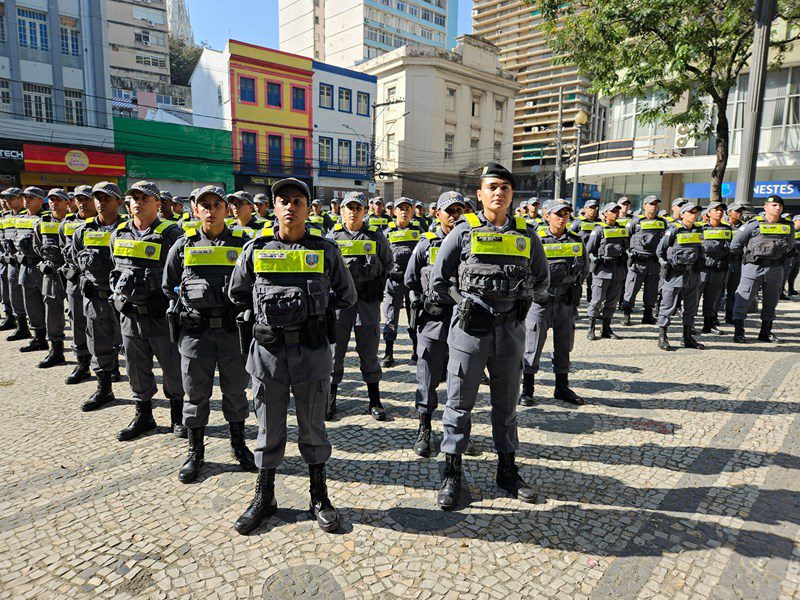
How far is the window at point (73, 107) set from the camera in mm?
23688

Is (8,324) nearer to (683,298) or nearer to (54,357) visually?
(54,357)

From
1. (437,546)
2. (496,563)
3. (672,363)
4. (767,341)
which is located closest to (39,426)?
(437,546)

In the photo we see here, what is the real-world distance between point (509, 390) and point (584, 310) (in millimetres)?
7844

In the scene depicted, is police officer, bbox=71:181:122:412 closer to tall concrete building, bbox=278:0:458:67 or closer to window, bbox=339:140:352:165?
window, bbox=339:140:352:165

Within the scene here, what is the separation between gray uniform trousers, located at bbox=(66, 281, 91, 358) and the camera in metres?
5.74

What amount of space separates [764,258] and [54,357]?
1089 cm

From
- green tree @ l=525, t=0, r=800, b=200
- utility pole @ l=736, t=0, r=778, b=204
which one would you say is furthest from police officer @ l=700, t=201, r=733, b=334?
green tree @ l=525, t=0, r=800, b=200

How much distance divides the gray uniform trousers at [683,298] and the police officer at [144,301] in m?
7.17

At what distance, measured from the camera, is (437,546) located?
3.01 meters

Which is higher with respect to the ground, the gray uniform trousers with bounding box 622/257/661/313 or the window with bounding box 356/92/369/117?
the window with bounding box 356/92/369/117

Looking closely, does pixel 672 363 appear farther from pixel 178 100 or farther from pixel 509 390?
pixel 178 100

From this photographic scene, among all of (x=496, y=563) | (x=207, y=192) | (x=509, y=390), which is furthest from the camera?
(x=207, y=192)

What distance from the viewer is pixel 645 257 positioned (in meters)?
9.16

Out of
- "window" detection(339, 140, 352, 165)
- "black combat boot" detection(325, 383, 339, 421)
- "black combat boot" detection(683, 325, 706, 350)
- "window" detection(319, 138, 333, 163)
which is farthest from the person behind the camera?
"window" detection(339, 140, 352, 165)
